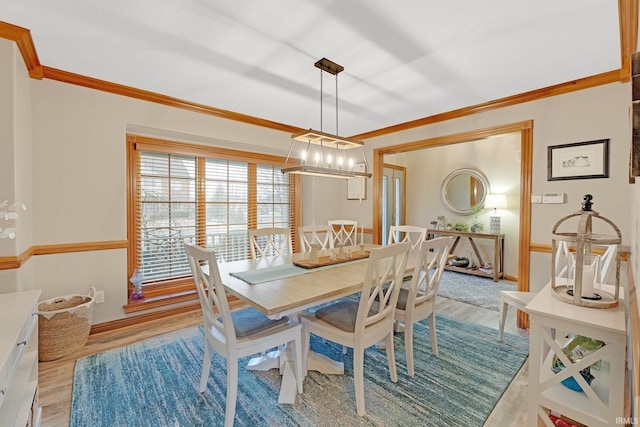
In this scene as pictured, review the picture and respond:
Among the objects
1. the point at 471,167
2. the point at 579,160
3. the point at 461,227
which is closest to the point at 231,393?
the point at 579,160

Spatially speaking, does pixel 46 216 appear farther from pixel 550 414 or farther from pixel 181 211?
pixel 550 414

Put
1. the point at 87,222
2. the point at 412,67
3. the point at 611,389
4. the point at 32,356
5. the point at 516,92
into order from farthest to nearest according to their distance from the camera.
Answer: the point at 516,92 < the point at 87,222 < the point at 412,67 < the point at 32,356 < the point at 611,389

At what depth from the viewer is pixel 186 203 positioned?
335 cm

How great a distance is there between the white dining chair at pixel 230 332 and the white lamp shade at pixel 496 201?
170 inches

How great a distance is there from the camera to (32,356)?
1554 millimetres

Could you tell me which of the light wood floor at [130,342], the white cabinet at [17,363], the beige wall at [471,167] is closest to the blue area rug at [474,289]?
the light wood floor at [130,342]

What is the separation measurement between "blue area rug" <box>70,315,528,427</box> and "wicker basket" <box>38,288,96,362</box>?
0.62ft

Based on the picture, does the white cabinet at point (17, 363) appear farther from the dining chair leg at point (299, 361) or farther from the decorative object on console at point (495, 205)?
the decorative object on console at point (495, 205)

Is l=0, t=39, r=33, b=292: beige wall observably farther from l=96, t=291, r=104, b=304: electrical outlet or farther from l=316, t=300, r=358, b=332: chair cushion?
l=316, t=300, r=358, b=332: chair cushion

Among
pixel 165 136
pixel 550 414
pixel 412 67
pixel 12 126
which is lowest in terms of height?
pixel 550 414

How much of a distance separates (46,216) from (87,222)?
273mm

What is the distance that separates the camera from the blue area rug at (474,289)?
3.61 m

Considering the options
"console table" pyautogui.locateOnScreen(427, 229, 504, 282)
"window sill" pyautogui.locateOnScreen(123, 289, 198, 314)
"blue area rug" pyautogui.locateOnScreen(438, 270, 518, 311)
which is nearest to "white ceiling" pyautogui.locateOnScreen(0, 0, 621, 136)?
"window sill" pyautogui.locateOnScreen(123, 289, 198, 314)

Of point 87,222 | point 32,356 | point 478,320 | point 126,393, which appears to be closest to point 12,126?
point 87,222
